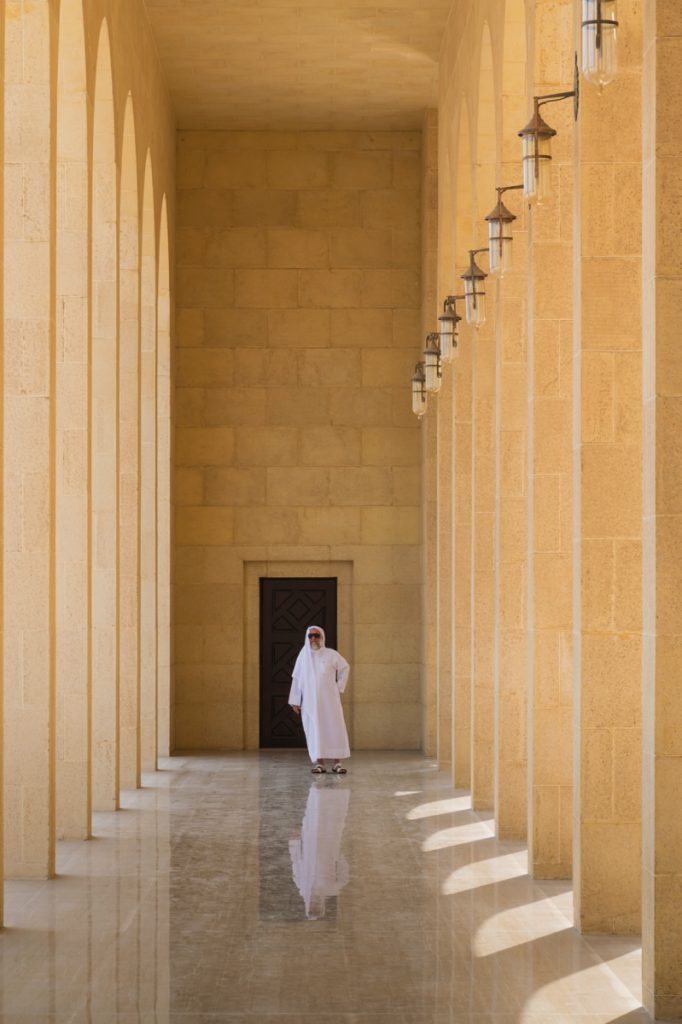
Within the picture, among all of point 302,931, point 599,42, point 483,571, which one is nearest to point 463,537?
point 483,571

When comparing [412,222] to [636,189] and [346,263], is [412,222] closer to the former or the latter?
[346,263]

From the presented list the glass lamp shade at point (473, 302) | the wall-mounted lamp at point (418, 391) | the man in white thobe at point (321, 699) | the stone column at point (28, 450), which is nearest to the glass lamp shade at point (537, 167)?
the glass lamp shade at point (473, 302)

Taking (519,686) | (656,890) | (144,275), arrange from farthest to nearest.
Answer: (144,275) → (519,686) → (656,890)

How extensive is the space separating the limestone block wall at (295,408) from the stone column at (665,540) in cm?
1583

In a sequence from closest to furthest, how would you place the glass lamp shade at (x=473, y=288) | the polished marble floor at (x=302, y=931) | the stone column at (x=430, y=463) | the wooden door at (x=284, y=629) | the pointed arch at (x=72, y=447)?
the polished marble floor at (x=302, y=931) → the glass lamp shade at (x=473, y=288) → the pointed arch at (x=72, y=447) → the stone column at (x=430, y=463) → the wooden door at (x=284, y=629)

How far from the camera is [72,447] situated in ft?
48.3

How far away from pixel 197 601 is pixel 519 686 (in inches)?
419

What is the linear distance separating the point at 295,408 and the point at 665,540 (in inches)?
645

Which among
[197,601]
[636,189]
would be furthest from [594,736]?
[197,601]

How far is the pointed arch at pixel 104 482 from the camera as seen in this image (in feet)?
53.8

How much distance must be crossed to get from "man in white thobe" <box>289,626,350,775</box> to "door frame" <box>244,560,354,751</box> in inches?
125

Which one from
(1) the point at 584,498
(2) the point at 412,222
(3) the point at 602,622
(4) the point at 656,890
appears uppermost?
(2) the point at 412,222

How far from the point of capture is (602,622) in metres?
10.4

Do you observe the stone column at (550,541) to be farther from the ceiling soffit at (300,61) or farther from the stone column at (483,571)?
the ceiling soffit at (300,61)
